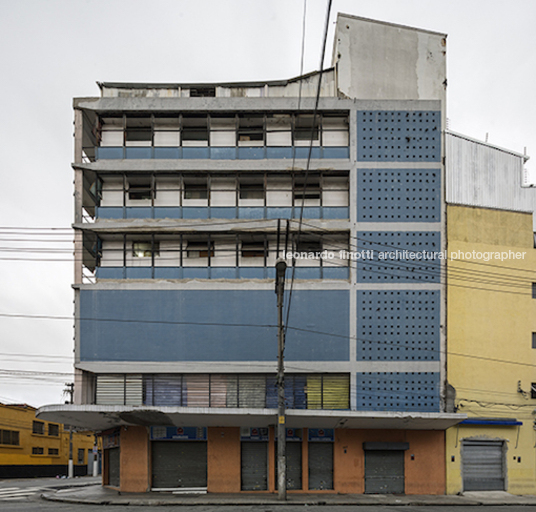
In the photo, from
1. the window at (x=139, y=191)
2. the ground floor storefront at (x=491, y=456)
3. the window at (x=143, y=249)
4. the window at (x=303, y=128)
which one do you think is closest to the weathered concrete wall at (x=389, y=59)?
the window at (x=303, y=128)

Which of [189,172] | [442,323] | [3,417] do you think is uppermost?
[189,172]

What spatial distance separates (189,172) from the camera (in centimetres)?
2559

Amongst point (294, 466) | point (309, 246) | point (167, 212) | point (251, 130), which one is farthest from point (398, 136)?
point (294, 466)

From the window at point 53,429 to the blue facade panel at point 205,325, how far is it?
2972cm

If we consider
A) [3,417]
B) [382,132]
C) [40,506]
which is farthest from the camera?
[3,417]

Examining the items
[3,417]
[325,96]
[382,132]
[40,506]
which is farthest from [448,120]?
[3,417]

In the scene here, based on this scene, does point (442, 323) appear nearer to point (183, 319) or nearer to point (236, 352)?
point (236, 352)

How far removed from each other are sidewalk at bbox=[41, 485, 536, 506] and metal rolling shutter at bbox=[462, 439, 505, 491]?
39 centimetres

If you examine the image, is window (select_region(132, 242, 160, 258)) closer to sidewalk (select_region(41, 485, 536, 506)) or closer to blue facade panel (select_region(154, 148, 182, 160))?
blue facade panel (select_region(154, 148, 182, 160))

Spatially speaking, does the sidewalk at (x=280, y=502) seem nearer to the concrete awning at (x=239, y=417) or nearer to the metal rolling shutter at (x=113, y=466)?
the metal rolling shutter at (x=113, y=466)

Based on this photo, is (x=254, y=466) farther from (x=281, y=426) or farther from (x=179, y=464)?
(x=281, y=426)

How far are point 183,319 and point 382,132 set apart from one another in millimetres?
12475

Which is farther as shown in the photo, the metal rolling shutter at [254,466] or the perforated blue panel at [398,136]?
the perforated blue panel at [398,136]

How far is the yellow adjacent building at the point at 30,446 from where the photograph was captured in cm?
4200
